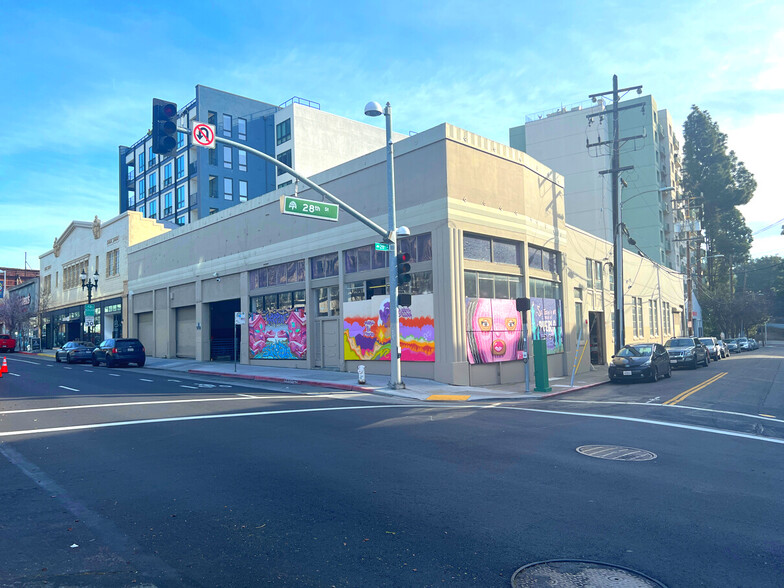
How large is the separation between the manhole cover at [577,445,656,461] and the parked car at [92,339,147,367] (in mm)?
28697

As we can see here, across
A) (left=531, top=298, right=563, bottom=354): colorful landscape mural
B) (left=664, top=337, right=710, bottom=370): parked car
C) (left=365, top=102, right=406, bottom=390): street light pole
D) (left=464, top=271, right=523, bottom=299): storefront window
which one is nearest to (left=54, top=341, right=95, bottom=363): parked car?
(left=365, top=102, right=406, bottom=390): street light pole

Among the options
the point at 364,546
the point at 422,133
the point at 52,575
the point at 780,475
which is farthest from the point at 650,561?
the point at 422,133

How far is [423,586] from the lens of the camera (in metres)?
4.04

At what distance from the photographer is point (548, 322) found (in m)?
24.4

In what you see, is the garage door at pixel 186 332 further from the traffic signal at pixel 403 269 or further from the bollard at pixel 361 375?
the traffic signal at pixel 403 269

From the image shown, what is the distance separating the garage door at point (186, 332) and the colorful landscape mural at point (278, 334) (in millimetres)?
8062

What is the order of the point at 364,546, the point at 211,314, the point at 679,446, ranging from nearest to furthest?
1. the point at 364,546
2. the point at 679,446
3. the point at 211,314

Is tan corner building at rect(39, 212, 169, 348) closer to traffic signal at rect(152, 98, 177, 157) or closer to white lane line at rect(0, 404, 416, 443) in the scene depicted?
white lane line at rect(0, 404, 416, 443)

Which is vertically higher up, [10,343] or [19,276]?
[19,276]

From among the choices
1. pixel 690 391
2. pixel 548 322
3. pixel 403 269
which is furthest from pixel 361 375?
pixel 690 391

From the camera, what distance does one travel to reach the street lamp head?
16.5 meters

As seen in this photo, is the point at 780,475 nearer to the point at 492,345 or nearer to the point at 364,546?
the point at 364,546

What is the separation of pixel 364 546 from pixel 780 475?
227 inches

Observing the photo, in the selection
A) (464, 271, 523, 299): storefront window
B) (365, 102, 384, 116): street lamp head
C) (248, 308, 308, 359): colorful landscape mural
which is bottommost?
(248, 308, 308, 359): colorful landscape mural
